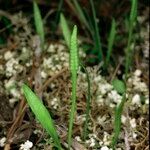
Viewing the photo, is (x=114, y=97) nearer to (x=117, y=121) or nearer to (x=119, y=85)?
(x=119, y=85)

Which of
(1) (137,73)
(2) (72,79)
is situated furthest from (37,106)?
(1) (137,73)

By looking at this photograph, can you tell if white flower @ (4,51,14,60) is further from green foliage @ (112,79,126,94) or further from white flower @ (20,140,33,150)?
white flower @ (20,140,33,150)

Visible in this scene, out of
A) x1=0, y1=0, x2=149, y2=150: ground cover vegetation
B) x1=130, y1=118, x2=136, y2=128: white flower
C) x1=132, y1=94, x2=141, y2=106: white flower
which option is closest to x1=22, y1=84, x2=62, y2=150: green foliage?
x1=0, y1=0, x2=149, y2=150: ground cover vegetation

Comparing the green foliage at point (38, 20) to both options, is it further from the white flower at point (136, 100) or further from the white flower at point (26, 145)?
the white flower at point (26, 145)

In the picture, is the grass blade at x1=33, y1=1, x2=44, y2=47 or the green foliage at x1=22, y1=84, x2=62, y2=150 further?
the grass blade at x1=33, y1=1, x2=44, y2=47

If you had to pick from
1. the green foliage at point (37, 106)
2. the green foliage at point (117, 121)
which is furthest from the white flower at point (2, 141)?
the green foliage at point (117, 121)

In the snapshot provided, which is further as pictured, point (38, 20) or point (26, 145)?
point (38, 20)

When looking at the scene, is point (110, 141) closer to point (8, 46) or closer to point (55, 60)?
point (55, 60)

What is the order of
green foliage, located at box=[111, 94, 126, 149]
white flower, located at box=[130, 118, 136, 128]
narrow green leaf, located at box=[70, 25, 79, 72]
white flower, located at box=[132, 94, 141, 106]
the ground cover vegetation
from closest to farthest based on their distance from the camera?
narrow green leaf, located at box=[70, 25, 79, 72]
green foliage, located at box=[111, 94, 126, 149]
the ground cover vegetation
white flower, located at box=[130, 118, 136, 128]
white flower, located at box=[132, 94, 141, 106]
